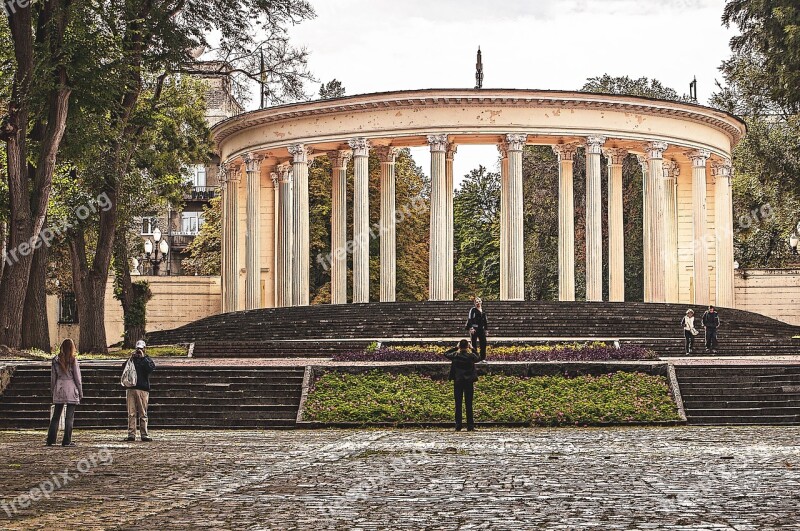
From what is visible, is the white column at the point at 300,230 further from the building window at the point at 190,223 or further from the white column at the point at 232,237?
the building window at the point at 190,223

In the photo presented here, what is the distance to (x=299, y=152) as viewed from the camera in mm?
63656

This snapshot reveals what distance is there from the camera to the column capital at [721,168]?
2655 inches

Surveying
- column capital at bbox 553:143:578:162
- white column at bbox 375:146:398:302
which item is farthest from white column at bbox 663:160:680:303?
white column at bbox 375:146:398:302

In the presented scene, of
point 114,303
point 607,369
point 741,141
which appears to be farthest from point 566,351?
point 114,303

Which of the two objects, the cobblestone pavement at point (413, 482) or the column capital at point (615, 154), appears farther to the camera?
the column capital at point (615, 154)

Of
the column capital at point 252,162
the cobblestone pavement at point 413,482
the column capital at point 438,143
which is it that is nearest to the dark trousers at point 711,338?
the cobblestone pavement at point 413,482

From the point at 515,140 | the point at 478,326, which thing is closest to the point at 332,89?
A: the point at 515,140

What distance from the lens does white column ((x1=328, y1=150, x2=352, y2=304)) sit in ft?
215

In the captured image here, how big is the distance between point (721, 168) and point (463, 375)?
1755 inches

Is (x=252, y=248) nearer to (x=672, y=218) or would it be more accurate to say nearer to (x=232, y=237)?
(x=232, y=237)

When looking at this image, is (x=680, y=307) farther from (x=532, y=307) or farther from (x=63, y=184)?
(x=63, y=184)

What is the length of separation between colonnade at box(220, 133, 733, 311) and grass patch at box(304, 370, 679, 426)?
2891 cm

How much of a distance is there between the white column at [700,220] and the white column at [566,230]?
7186 millimetres

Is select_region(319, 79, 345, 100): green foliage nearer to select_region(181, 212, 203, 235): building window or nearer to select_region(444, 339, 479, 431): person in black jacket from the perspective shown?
select_region(181, 212, 203, 235): building window
